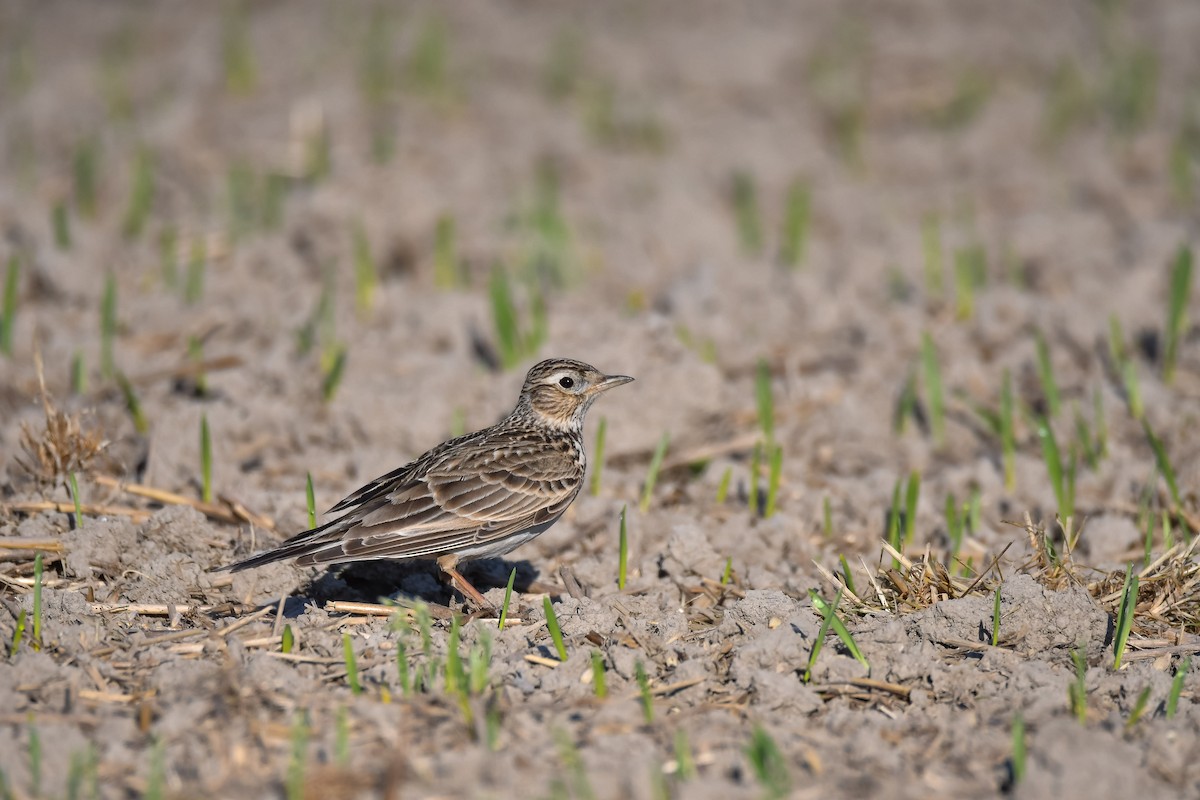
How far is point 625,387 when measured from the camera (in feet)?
24.0

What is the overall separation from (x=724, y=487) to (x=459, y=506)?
1600 mm

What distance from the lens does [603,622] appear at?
5074mm

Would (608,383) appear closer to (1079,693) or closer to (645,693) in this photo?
(645,693)

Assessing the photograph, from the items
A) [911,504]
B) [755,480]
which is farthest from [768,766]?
[755,480]

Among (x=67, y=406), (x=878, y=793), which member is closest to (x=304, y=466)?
(x=67, y=406)

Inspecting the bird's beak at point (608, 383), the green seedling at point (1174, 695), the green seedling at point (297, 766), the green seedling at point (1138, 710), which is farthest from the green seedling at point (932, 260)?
the green seedling at point (297, 766)

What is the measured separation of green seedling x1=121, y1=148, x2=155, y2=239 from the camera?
9438mm

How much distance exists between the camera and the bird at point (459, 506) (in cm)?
501

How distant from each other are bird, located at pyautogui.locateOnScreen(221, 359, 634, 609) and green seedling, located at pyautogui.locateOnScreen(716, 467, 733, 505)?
738 millimetres

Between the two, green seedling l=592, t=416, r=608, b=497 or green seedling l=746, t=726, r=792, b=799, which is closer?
green seedling l=746, t=726, r=792, b=799

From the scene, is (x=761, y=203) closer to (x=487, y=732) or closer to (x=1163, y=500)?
(x=1163, y=500)

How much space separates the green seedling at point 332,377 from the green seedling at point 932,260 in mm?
4072

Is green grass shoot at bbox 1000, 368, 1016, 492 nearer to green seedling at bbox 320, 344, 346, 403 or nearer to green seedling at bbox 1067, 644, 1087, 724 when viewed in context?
green seedling at bbox 1067, 644, 1087, 724

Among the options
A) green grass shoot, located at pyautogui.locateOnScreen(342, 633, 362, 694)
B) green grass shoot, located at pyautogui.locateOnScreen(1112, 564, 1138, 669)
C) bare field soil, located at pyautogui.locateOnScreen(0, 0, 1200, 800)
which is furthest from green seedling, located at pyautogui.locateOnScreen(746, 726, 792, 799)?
green grass shoot, located at pyautogui.locateOnScreen(1112, 564, 1138, 669)
